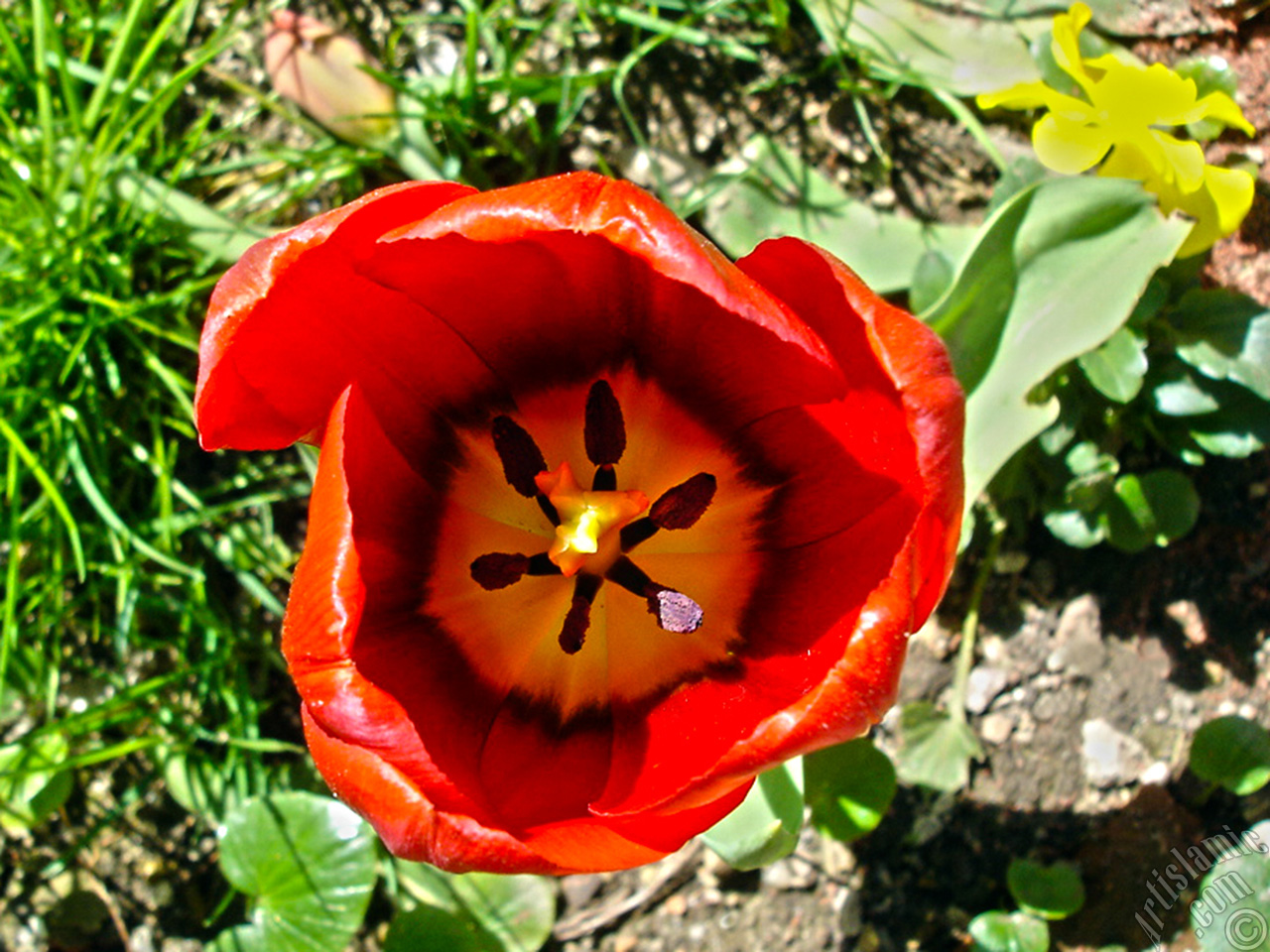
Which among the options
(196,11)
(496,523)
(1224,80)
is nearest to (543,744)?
(496,523)

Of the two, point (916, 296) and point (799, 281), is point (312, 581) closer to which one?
point (799, 281)

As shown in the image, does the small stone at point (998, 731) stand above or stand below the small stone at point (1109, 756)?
above

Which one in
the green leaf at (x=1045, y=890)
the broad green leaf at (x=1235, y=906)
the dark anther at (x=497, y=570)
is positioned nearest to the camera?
the dark anther at (x=497, y=570)

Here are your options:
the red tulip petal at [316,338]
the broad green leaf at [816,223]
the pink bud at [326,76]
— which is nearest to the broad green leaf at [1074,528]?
the broad green leaf at [816,223]

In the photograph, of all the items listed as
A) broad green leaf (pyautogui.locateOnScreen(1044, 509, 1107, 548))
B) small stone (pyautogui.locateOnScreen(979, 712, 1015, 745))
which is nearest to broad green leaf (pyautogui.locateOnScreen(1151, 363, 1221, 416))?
broad green leaf (pyautogui.locateOnScreen(1044, 509, 1107, 548))

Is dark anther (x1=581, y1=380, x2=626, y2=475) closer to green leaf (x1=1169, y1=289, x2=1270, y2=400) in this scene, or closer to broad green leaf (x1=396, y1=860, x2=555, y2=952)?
broad green leaf (x1=396, y1=860, x2=555, y2=952)

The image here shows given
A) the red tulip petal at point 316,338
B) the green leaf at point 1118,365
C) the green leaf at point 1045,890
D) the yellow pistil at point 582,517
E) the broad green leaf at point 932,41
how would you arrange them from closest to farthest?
1. the red tulip petal at point 316,338
2. the yellow pistil at point 582,517
3. the green leaf at point 1118,365
4. the green leaf at point 1045,890
5. the broad green leaf at point 932,41

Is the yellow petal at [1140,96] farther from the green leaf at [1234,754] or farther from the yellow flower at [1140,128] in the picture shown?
the green leaf at [1234,754]
